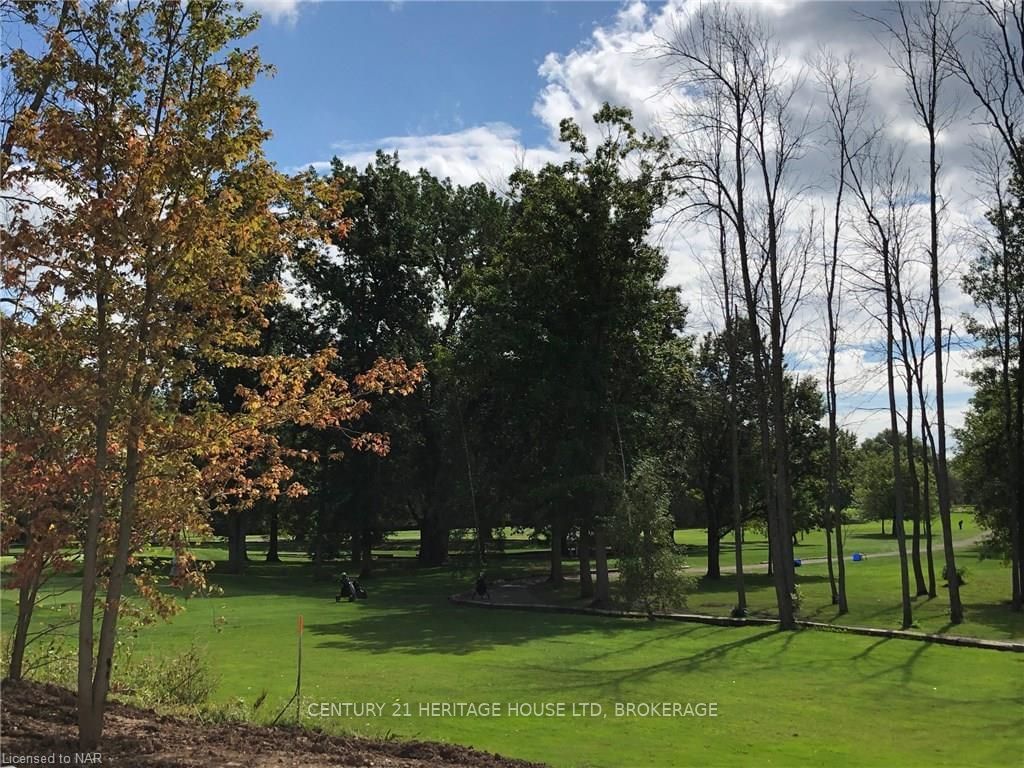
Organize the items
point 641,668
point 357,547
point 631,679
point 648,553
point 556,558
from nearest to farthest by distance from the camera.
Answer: point 631,679 < point 641,668 < point 648,553 < point 556,558 < point 357,547

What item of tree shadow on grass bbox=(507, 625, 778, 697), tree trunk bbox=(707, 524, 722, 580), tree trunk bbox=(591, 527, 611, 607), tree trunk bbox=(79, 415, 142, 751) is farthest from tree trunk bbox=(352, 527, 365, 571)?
tree trunk bbox=(79, 415, 142, 751)

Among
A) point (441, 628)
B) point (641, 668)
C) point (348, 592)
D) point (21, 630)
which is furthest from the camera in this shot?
point (348, 592)

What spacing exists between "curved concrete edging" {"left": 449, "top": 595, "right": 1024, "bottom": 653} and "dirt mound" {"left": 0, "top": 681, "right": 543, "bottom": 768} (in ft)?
46.6

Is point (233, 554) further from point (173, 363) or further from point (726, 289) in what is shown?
point (173, 363)

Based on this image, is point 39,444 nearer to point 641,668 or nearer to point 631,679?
point 631,679

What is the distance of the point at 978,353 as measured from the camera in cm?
3247

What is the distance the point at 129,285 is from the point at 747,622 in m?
19.2

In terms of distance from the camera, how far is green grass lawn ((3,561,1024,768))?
873 cm

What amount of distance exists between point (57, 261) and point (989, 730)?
446 inches

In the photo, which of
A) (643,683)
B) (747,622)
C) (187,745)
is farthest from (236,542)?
(187,745)

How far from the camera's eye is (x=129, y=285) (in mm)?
6770

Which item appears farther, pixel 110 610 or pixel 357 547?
pixel 357 547

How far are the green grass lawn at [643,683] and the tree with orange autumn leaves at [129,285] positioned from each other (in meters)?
2.34

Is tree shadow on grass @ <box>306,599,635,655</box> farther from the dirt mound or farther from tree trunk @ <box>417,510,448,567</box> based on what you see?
tree trunk @ <box>417,510,448,567</box>
